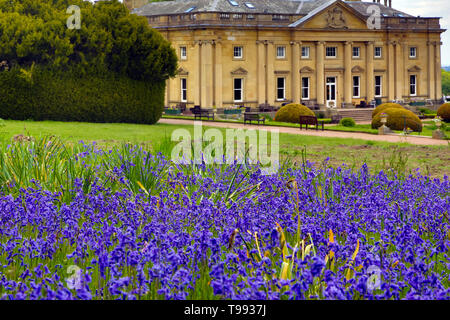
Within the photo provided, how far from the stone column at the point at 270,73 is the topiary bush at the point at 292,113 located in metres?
10.2

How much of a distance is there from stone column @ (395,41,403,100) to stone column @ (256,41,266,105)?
13865 millimetres

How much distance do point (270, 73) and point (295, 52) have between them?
2.88 m

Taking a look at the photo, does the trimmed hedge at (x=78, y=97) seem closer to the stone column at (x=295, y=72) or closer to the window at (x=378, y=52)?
the stone column at (x=295, y=72)

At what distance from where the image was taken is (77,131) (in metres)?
27.4

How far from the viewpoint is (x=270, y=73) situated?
54.9m

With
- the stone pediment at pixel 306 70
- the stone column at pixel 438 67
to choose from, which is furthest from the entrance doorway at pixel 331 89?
the stone column at pixel 438 67

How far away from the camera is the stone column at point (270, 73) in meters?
54.8

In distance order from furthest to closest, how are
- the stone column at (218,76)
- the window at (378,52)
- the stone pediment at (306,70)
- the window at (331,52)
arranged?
1. the window at (378,52)
2. the window at (331,52)
3. the stone pediment at (306,70)
4. the stone column at (218,76)

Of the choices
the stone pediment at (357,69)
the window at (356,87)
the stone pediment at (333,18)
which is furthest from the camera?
the window at (356,87)

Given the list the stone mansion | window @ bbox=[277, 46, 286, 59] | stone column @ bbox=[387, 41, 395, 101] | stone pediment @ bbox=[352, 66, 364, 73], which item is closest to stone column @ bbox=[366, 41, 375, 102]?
the stone mansion

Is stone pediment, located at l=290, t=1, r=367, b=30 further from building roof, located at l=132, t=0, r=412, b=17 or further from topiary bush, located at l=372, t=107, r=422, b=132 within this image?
topiary bush, located at l=372, t=107, r=422, b=132

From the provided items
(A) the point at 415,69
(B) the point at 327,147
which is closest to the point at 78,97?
(B) the point at 327,147

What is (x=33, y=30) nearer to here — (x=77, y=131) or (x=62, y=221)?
(x=77, y=131)
